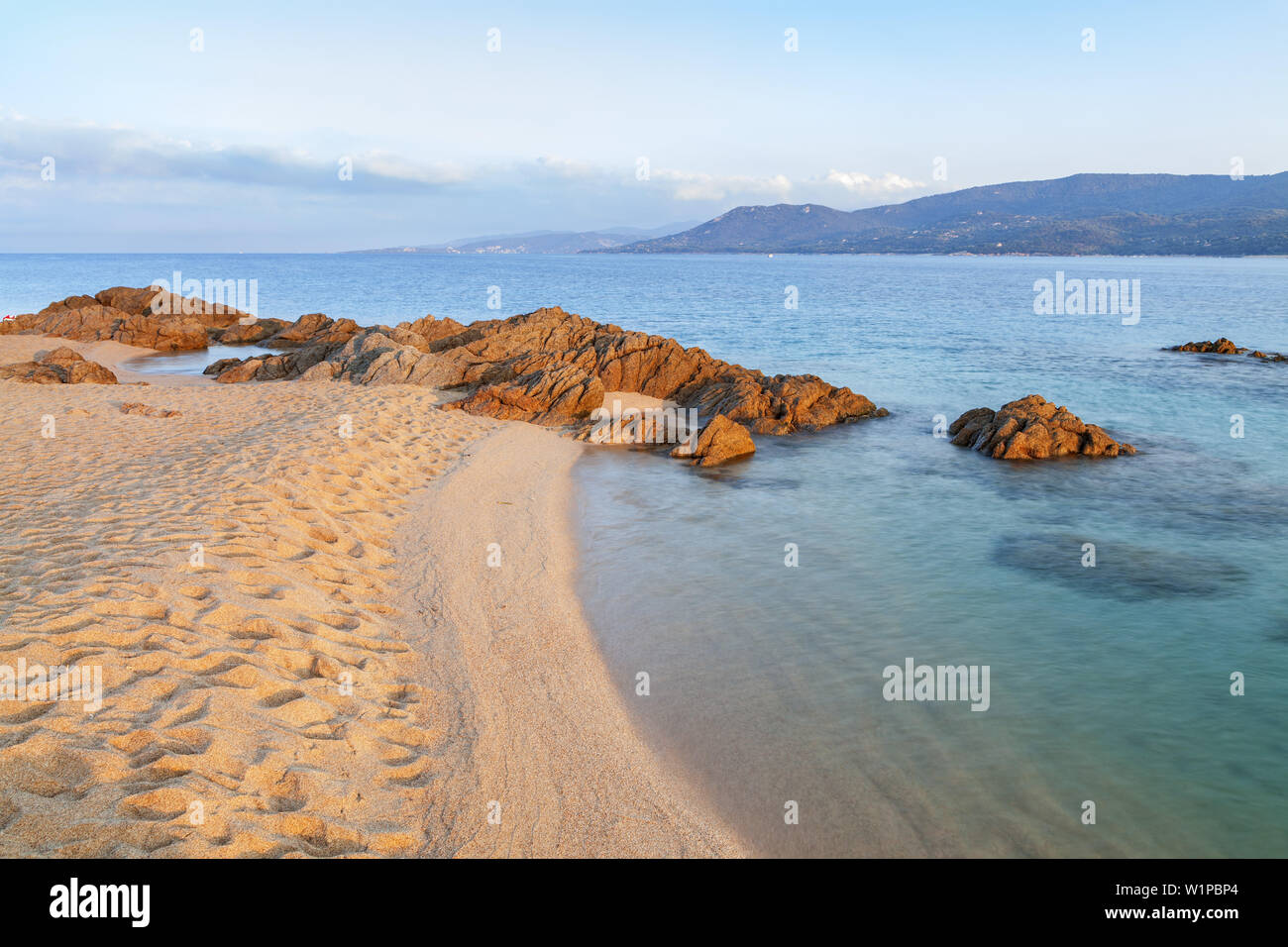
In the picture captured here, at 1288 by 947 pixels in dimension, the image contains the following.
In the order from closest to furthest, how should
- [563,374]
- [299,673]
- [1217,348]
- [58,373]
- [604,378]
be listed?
[299,673] < [58,373] < [563,374] < [604,378] < [1217,348]

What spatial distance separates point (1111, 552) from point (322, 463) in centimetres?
1304

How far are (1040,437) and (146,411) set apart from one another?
68.1 ft

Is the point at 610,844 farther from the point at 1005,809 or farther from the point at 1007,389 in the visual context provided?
the point at 1007,389

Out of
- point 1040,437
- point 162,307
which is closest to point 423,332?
point 162,307

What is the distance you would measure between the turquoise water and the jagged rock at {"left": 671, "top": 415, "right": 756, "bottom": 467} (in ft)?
1.61

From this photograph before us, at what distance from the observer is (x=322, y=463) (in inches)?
480

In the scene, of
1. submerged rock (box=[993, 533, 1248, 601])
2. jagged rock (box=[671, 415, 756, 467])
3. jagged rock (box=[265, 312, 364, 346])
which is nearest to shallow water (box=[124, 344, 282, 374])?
jagged rock (box=[265, 312, 364, 346])

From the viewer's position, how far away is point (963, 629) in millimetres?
9336

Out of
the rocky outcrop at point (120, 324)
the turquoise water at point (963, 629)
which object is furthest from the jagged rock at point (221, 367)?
the turquoise water at point (963, 629)

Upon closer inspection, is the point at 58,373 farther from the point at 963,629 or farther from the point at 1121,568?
the point at 1121,568

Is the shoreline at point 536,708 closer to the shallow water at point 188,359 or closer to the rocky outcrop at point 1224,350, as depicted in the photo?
the shallow water at point 188,359

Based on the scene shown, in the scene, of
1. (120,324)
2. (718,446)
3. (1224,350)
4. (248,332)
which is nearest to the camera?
(718,446)

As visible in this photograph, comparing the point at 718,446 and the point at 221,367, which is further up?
the point at 221,367
